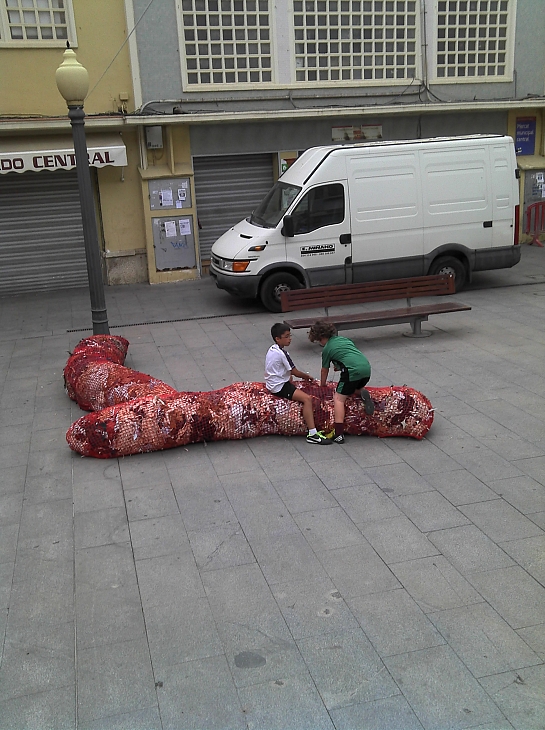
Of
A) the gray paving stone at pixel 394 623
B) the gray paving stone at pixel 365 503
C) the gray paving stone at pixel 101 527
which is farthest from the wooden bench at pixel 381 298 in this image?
the gray paving stone at pixel 394 623

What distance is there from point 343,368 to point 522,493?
6.33ft

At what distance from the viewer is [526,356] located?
925cm

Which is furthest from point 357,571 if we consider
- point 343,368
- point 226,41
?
point 226,41

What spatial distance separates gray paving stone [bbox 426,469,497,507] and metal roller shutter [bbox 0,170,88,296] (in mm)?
11364

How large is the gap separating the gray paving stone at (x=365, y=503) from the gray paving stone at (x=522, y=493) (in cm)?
91

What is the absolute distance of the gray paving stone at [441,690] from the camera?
3.50 metres

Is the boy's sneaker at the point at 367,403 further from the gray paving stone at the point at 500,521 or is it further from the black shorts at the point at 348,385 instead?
the gray paving stone at the point at 500,521

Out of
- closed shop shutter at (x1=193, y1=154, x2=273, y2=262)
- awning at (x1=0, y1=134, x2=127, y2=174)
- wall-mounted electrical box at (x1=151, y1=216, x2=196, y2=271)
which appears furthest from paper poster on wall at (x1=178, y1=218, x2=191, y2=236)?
awning at (x1=0, y1=134, x2=127, y2=174)

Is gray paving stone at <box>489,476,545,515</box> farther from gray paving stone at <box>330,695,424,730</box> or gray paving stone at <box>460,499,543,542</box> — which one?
gray paving stone at <box>330,695,424,730</box>

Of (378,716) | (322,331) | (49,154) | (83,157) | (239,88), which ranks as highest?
(239,88)

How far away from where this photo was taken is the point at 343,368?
262 inches

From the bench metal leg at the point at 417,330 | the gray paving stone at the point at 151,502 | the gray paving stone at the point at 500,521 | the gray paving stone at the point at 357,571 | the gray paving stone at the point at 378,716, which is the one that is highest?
the bench metal leg at the point at 417,330

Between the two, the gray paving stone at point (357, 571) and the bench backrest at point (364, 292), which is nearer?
the gray paving stone at point (357, 571)

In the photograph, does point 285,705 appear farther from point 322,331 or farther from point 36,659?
point 322,331
